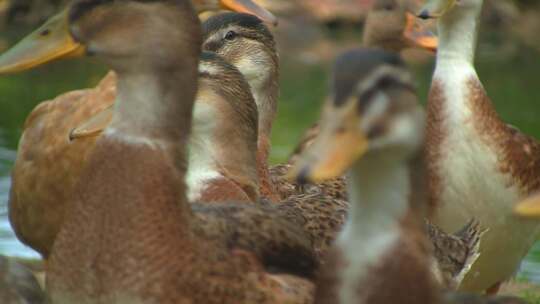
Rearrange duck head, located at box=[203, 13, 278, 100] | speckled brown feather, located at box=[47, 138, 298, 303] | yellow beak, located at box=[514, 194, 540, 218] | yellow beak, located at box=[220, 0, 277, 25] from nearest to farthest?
yellow beak, located at box=[514, 194, 540, 218] → speckled brown feather, located at box=[47, 138, 298, 303] → duck head, located at box=[203, 13, 278, 100] → yellow beak, located at box=[220, 0, 277, 25]

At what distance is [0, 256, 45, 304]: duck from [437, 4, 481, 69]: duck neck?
3028 millimetres

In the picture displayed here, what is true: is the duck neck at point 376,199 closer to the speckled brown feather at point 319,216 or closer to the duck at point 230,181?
the duck at point 230,181

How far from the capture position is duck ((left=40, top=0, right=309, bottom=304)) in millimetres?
4453

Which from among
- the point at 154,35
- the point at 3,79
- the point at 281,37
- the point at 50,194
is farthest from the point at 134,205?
the point at 281,37

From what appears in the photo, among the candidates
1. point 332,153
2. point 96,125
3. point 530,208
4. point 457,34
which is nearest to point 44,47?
point 96,125

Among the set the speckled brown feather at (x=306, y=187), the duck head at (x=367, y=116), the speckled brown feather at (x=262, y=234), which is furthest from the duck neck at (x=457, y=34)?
the duck head at (x=367, y=116)

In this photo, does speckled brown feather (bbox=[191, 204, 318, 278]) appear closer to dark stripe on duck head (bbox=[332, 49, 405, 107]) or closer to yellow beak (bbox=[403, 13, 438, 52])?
dark stripe on duck head (bbox=[332, 49, 405, 107])

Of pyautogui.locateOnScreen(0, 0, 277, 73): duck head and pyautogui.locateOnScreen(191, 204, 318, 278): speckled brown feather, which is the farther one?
pyautogui.locateOnScreen(0, 0, 277, 73): duck head

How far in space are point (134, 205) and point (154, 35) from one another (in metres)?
0.61

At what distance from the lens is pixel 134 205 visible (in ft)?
14.8

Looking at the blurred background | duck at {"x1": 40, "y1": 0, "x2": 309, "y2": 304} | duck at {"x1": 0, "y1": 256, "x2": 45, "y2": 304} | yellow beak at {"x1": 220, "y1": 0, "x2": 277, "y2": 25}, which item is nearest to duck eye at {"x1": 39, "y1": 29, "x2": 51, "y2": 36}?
duck at {"x1": 40, "y1": 0, "x2": 309, "y2": 304}

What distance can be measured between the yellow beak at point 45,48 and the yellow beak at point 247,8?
11.8 ft

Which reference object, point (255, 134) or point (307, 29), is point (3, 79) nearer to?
point (307, 29)

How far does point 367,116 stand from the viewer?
12.8ft
